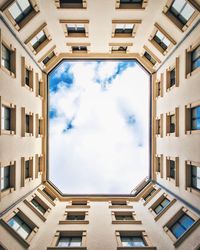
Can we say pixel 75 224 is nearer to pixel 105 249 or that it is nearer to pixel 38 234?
pixel 38 234

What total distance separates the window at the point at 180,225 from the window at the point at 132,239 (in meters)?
1.55

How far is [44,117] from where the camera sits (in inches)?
1104

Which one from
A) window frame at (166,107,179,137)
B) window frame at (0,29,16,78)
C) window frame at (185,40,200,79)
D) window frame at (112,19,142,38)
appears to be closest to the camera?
window frame at (0,29,16,78)

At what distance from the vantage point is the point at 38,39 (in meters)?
22.9

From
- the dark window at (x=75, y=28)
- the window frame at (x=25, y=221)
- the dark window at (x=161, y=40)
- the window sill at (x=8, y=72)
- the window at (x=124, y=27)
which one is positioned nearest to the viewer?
the window frame at (x=25, y=221)

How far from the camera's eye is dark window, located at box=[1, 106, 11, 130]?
1681 cm

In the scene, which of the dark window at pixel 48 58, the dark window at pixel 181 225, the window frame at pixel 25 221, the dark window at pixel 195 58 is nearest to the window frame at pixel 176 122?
the dark window at pixel 195 58

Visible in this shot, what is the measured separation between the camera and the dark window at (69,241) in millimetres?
17312

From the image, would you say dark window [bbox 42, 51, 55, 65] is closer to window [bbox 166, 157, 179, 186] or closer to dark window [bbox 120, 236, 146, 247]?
window [bbox 166, 157, 179, 186]

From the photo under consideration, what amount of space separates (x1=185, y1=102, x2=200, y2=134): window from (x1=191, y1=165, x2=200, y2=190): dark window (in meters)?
2.41

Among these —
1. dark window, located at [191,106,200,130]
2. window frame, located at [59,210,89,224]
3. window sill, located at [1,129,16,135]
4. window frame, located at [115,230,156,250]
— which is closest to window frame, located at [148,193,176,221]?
window frame, located at [115,230,156,250]

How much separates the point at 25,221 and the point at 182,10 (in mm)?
17804

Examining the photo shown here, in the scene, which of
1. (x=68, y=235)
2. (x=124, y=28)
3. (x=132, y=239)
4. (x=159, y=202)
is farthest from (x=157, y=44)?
(x=68, y=235)

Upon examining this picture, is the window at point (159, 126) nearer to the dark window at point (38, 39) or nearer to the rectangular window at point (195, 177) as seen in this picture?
the rectangular window at point (195, 177)
